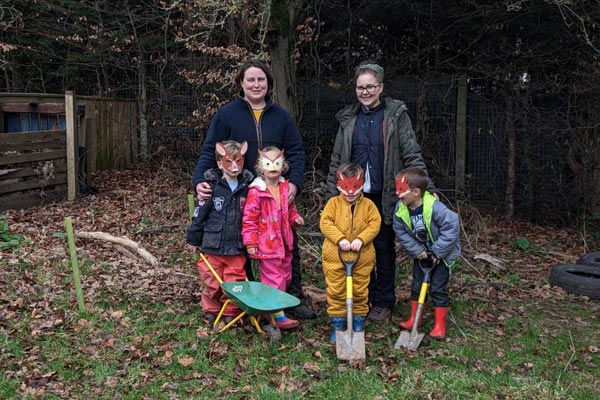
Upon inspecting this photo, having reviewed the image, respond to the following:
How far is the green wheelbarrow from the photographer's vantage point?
425cm

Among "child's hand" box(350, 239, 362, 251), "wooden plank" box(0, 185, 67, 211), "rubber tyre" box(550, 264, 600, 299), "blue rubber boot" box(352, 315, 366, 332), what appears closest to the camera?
"child's hand" box(350, 239, 362, 251)

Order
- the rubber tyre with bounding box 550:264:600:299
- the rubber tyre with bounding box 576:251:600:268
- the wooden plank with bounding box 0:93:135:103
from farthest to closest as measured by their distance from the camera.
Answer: the wooden plank with bounding box 0:93:135:103, the rubber tyre with bounding box 576:251:600:268, the rubber tyre with bounding box 550:264:600:299

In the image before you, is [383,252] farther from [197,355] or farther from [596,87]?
[596,87]

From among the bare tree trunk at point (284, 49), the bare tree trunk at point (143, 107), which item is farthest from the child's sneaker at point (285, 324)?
the bare tree trunk at point (143, 107)

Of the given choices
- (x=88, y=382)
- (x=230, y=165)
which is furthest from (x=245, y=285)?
(x=88, y=382)

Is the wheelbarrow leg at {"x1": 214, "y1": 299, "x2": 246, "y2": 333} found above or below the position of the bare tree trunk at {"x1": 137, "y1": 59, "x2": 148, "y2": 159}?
below

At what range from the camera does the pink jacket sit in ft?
15.1

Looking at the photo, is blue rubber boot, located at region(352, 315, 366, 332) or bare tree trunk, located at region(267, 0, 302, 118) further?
bare tree trunk, located at region(267, 0, 302, 118)

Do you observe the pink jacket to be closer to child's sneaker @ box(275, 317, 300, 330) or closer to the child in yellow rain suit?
Result: the child in yellow rain suit

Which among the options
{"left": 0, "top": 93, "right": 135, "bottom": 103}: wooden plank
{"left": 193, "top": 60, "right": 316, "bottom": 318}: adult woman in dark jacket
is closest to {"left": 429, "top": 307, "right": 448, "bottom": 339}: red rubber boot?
{"left": 193, "top": 60, "right": 316, "bottom": 318}: adult woman in dark jacket

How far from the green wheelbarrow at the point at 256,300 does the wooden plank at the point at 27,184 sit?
4826 millimetres

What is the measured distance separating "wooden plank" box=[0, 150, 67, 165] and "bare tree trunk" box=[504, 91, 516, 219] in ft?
22.0

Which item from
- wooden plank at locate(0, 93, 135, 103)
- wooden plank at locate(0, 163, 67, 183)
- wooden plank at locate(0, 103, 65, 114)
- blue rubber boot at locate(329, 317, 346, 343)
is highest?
wooden plank at locate(0, 93, 135, 103)

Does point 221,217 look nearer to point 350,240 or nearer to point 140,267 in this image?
point 350,240
